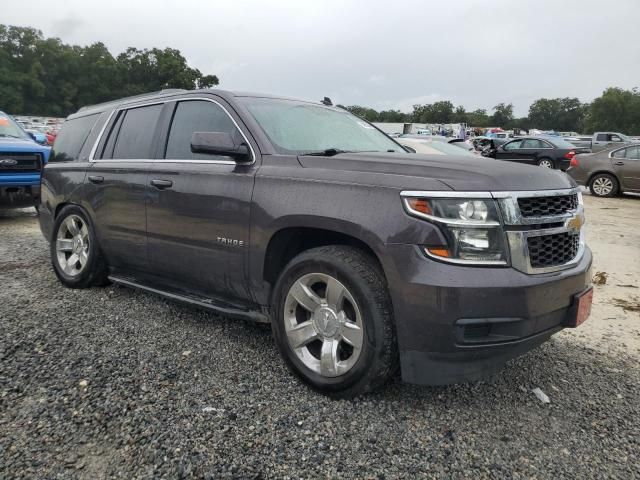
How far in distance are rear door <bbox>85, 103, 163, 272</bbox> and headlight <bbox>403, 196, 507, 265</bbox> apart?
2363 mm

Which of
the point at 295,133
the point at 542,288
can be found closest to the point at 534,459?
the point at 542,288

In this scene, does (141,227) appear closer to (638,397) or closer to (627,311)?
(638,397)

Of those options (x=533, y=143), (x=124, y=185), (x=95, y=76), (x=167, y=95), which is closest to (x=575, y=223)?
(x=167, y=95)

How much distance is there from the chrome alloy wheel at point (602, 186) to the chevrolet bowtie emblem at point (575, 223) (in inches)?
488

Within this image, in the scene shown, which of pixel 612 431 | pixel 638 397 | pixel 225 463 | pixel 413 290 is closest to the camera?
pixel 225 463

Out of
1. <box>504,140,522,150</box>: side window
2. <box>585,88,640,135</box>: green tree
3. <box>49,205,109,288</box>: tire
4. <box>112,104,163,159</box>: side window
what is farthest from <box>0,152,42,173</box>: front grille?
<box>585,88,640,135</box>: green tree

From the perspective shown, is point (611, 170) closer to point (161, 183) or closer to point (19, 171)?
point (161, 183)

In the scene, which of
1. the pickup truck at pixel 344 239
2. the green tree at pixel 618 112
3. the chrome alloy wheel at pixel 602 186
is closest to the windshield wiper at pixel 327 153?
the pickup truck at pixel 344 239

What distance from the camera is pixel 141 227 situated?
388 centimetres

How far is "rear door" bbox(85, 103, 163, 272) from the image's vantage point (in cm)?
394

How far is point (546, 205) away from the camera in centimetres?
265

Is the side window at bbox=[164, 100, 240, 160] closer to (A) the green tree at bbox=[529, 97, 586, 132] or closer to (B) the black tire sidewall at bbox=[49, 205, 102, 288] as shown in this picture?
(B) the black tire sidewall at bbox=[49, 205, 102, 288]

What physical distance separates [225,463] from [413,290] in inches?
45.5

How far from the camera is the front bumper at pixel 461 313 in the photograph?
7.78 feet
